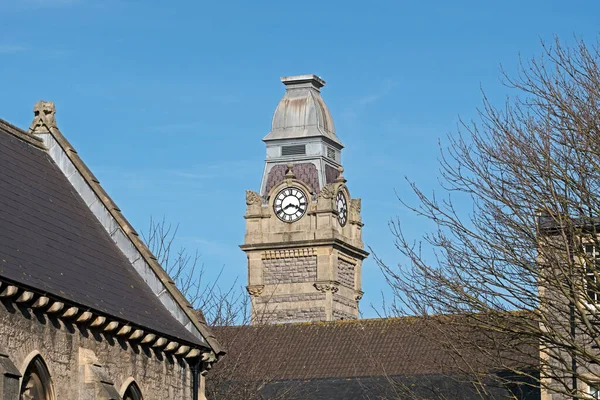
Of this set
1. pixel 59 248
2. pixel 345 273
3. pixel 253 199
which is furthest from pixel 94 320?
pixel 253 199

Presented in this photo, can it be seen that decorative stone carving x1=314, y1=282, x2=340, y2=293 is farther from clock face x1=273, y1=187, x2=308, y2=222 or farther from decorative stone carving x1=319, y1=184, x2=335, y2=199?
decorative stone carving x1=319, y1=184, x2=335, y2=199

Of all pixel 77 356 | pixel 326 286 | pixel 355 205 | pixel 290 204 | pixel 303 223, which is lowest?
pixel 77 356

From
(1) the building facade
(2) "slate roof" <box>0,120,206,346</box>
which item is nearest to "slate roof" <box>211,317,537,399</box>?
(1) the building facade

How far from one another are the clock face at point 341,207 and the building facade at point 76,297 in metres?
58.2

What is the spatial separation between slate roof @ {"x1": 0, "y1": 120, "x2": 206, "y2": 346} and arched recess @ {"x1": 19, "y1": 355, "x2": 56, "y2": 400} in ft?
3.23

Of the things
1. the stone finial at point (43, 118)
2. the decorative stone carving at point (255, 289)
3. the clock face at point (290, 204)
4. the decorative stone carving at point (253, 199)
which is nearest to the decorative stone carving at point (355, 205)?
the clock face at point (290, 204)

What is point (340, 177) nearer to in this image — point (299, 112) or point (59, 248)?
point (299, 112)

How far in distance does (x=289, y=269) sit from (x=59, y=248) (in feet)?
196

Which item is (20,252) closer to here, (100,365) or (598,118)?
(100,365)

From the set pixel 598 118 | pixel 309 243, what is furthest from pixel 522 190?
pixel 309 243

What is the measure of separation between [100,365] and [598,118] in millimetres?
8024

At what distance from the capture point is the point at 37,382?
69.6ft

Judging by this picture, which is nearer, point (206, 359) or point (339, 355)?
point (206, 359)

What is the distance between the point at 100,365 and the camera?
22.5m
